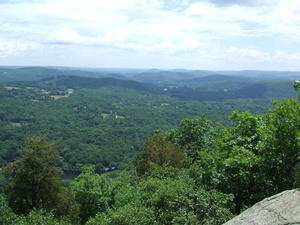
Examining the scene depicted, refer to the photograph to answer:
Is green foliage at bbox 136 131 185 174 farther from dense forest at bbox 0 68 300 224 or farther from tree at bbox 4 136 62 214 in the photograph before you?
tree at bbox 4 136 62 214

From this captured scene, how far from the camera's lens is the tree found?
561 inches

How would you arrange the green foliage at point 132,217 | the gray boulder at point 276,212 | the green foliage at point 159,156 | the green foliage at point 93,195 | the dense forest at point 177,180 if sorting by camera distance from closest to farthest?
the gray boulder at point 276,212 → the green foliage at point 132,217 → the dense forest at point 177,180 → the green foliage at point 93,195 → the green foliage at point 159,156

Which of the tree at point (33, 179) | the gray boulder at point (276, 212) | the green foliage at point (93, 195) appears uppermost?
the gray boulder at point (276, 212)

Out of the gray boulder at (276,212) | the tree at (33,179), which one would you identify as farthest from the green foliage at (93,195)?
the gray boulder at (276,212)

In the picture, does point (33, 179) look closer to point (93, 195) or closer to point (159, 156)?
point (93, 195)

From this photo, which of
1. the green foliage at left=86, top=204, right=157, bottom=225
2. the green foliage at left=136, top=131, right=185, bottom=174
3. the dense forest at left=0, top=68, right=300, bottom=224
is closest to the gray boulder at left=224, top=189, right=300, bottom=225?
the dense forest at left=0, top=68, right=300, bottom=224

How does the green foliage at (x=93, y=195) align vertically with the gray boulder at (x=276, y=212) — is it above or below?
below

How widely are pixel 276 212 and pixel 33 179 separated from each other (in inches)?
478

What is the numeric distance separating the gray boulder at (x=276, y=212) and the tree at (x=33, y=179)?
10713 mm

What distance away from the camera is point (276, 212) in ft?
23.1

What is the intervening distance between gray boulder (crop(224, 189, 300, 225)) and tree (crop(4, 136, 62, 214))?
10713 millimetres

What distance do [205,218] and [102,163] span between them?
237 ft

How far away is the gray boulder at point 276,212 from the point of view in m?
6.65

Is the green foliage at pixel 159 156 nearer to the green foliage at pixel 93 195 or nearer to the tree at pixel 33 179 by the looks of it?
the green foliage at pixel 93 195
